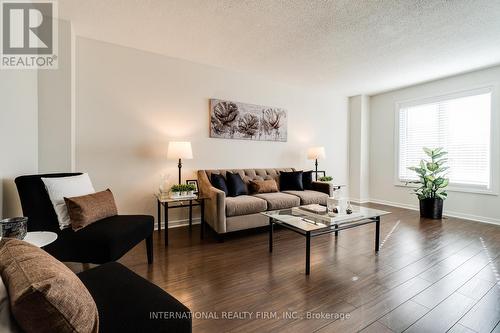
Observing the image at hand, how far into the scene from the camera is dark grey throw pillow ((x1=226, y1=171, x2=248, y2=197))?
347 centimetres

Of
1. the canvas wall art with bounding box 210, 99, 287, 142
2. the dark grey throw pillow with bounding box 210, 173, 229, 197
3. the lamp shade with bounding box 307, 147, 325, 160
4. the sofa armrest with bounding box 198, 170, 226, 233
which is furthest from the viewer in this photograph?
the lamp shade with bounding box 307, 147, 325, 160

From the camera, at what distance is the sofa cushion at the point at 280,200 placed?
3.27 m

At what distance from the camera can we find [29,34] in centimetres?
242

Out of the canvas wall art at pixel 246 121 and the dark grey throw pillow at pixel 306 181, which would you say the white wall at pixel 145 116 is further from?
the dark grey throw pillow at pixel 306 181

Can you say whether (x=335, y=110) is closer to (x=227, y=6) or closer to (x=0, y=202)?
(x=227, y=6)

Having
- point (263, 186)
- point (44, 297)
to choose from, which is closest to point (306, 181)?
point (263, 186)

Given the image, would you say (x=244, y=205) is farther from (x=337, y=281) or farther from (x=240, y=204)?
(x=337, y=281)

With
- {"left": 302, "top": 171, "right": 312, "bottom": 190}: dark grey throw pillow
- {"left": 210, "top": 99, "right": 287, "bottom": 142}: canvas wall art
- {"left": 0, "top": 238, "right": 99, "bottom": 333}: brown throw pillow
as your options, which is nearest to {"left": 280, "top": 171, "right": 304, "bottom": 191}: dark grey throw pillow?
{"left": 302, "top": 171, "right": 312, "bottom": 190}: dark grey throw pillow

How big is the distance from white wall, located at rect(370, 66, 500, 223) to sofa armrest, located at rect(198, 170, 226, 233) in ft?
13.2

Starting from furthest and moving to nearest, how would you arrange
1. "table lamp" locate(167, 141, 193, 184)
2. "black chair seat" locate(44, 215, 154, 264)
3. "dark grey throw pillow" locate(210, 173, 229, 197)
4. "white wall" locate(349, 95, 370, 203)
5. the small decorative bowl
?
"white wall" locate(349, 95, 370, 203), "dark grey throw pillow" locate(210, 173, 229, 197), "table lamp" locate(167, 141, 193, 184), "black chair seat" locate(44, 215, 154, 264), the small decorative bowl

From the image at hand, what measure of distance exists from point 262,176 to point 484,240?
3.01m

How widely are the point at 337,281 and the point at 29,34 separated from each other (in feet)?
12.3

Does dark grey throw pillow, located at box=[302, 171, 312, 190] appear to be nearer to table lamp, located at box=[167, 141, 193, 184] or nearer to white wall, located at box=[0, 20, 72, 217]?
table lamp, located at box=[167, 141, 193, 184]

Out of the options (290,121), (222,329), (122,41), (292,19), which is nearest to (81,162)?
(122,41)
